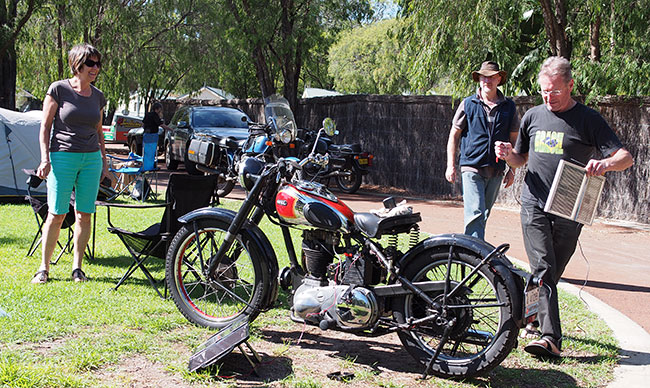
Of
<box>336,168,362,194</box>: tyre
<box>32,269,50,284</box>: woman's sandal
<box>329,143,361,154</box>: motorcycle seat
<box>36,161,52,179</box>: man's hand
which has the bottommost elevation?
<box>32,269,50,284</box>: woman's sandal

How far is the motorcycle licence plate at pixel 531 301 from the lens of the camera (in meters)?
3.85

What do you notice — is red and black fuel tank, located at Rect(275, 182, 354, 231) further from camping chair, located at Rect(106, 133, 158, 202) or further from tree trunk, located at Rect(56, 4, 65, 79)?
tree trunk, located at Rect(56, 4, 65, 79)

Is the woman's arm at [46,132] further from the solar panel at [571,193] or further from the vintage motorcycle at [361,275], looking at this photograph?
the solar panel at [571,193]

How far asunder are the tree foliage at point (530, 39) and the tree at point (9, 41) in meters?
8.76

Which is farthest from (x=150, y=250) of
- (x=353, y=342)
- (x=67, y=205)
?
(x=353, y=342)

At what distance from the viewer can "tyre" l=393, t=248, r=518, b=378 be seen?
3916 mm

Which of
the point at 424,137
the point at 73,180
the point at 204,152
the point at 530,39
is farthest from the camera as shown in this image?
the point at 424,137

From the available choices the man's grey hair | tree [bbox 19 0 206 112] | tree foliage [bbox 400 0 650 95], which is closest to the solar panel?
the man's grey hair

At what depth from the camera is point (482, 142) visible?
18.3 ft

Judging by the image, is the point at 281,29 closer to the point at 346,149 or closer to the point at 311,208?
the point at 346,149

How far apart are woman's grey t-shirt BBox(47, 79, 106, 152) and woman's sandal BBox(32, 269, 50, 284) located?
3.51ft

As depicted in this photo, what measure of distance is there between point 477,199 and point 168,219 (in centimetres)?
260

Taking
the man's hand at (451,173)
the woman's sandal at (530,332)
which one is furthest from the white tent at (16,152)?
the woman's sandal at (530,332)

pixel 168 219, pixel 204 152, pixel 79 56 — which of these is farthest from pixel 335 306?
pixel 79 56
